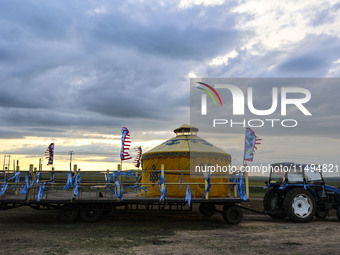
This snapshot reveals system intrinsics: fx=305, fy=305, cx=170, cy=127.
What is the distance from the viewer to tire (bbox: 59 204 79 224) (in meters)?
11.7

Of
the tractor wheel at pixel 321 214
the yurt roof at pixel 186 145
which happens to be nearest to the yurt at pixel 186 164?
the yurt roof at pixel 186 145

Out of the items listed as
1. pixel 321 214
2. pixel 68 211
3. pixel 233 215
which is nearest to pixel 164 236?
pixel 233 215

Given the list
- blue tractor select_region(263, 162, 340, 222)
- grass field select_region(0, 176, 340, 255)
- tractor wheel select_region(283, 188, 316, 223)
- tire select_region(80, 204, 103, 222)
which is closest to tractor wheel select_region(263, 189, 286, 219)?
blue tractor select_region(263, 162, 340, 222)

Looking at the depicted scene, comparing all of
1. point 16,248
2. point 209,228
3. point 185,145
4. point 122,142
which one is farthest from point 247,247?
point 122,142

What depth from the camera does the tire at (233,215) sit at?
11914 mm

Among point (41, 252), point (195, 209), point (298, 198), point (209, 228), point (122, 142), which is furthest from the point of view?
point (122, 142)

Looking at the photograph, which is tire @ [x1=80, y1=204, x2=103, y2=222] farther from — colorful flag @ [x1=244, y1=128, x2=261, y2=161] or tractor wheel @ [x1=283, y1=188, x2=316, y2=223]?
colorful flag @ [x1=244, y1=128, x2=261, y2=161]

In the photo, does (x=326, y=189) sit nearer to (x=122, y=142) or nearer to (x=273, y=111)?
(x=273, y=111)

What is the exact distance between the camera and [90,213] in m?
11.9

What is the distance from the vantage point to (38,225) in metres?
11.6

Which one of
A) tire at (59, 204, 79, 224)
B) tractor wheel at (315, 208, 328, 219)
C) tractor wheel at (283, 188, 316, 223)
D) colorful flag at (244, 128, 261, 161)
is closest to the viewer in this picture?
tire at (59, 204, 79, 224)

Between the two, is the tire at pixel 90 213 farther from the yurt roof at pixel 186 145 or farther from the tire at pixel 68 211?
the yurt roof at pixel 186 145

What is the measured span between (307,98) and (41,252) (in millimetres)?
14948

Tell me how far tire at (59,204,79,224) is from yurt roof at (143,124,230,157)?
16.2 feet
